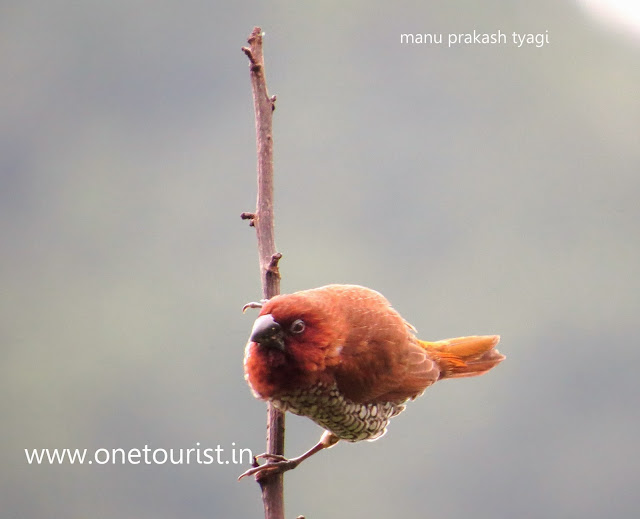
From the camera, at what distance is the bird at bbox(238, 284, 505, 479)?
2.70m

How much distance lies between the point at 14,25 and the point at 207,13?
10196 mm

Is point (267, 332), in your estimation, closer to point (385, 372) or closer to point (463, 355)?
point (385, 372)

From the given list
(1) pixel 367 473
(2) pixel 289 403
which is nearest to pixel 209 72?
(1) pixel 367 473

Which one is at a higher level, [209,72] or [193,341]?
[209,72]

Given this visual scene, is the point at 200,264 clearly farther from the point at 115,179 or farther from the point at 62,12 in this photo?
the point at 62,12

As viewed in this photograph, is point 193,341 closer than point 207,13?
Yes

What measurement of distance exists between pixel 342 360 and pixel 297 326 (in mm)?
291

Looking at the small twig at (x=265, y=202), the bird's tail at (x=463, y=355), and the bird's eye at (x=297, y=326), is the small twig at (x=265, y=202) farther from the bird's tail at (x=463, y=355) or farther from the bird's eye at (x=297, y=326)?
the bird's tail at (x=463, y=355)

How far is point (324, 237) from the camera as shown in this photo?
95.7 ft

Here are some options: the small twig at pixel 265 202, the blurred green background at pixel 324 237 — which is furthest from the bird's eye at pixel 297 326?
the blurred green background at pixel 324 237

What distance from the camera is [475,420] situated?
86.1 feet

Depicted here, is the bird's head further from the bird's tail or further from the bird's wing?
the bird's tail

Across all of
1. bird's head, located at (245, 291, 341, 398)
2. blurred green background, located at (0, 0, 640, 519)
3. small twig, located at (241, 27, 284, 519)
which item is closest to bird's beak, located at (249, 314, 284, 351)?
bird's head, located at (245, 291, 341, 398)

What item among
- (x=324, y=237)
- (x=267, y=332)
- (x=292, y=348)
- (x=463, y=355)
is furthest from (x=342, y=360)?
(x=324, y=237)
